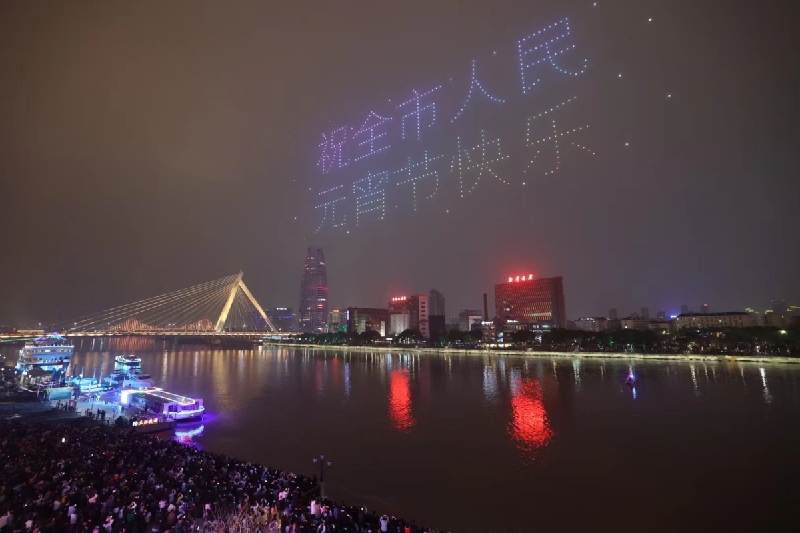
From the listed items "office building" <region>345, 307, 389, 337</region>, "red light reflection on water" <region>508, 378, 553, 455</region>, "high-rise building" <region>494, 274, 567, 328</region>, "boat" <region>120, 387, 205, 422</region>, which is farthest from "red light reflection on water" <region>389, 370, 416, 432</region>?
"office building" <region>345, 307, 389, 337</region>

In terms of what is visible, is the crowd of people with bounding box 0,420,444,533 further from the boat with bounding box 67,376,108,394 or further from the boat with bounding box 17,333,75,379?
the boat with bounding box 17,333,75,379

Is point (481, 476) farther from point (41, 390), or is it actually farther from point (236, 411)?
point (41, 390)

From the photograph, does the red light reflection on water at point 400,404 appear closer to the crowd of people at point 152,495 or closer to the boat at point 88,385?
the crowd of people at point 152,495

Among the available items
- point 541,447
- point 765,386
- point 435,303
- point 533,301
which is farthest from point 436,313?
point 541,447

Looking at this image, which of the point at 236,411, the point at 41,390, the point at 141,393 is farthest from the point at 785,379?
the point at 41,390

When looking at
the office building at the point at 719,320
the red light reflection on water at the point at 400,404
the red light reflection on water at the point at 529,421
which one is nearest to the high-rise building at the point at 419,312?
the office building at the point at 719,320
